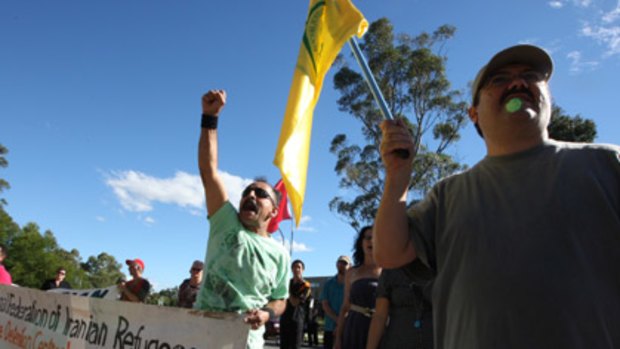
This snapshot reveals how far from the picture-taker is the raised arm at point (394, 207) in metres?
1.43

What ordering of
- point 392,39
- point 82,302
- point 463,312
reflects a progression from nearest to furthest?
point 463,312
point 82,302
point 392,39

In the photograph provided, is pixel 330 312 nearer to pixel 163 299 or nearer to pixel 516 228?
pixel 516 228

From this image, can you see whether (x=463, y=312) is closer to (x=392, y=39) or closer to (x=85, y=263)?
(x=392, y=39)

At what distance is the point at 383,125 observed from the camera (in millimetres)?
1570

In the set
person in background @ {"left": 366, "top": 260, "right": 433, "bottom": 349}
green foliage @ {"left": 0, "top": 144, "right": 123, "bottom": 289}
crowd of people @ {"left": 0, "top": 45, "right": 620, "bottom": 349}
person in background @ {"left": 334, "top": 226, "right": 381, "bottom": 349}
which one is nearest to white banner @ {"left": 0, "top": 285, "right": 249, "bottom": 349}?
crowd of people @ {"left": 0, "top": 45, "right": 620, "bottom": 349}

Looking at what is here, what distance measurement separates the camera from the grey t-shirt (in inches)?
44.6

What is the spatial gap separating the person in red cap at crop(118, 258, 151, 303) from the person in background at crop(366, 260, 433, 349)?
2.92 m

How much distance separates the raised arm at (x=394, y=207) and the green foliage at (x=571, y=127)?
54.1 ft

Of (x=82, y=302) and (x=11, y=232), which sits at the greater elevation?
(x=11, y=232)

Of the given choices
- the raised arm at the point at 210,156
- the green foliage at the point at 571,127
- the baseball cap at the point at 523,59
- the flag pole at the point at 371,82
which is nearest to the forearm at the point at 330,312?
the raised arm at the point at 210,156

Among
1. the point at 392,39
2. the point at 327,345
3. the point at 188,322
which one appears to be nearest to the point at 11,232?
the point at 392,39

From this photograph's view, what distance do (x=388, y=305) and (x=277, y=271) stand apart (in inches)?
37.2

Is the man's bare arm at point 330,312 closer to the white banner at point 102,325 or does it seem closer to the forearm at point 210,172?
the white banner at point 102,325

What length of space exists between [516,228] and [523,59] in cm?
66
